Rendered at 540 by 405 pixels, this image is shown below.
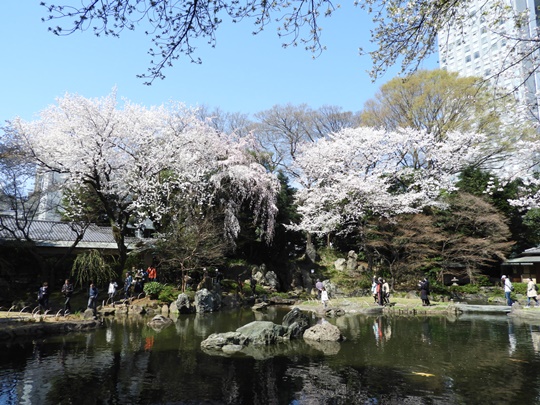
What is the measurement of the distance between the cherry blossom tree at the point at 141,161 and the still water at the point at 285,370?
8.90m

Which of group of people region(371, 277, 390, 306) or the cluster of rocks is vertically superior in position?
group of people region(371, 277, 390, 306)

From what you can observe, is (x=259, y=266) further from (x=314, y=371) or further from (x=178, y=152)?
(x=314, y=371)

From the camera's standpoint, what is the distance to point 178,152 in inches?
814

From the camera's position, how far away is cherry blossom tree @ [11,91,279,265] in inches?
712

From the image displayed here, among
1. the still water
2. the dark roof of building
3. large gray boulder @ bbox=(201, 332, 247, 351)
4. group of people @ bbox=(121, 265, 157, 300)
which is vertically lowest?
the still water

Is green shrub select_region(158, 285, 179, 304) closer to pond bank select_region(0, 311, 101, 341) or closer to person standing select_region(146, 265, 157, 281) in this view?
person standing select_region(146, 265, 157, 281)

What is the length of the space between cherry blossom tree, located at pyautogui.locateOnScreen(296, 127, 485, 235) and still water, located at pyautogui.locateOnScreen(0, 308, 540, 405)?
12.3 m

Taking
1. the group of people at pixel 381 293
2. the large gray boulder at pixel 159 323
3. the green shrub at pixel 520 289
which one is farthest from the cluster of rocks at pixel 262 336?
the green shrub at pixel 520 289

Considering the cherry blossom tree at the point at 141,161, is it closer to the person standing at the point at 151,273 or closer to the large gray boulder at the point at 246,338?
the person standing at the point at 151,273

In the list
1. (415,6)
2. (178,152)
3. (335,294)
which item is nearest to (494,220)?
(335,294)

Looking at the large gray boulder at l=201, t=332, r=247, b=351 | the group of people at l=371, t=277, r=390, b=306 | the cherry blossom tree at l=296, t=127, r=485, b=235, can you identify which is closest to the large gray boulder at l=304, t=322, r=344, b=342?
the large gray boulder at l=201, t=332, r=247, b=351

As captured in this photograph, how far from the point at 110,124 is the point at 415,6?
16.5 m

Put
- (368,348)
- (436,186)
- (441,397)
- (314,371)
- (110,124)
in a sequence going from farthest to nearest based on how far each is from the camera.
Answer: (436,186) < (110,124) < (368,348) < (314,371) < (441,397)

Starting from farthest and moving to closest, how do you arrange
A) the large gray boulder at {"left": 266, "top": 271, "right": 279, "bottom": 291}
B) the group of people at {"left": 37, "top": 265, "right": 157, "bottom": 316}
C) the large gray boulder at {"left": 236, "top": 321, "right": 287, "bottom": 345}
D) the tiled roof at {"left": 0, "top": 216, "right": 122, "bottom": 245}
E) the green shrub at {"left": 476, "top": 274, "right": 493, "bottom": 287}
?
the green shrub at {"left": 476, "top": 274, "right": 493, "bottom": 287}, the large gray boulder at {"left": 266, "top": 271, "right": 279, "bottom": 291}, the tiled roof at {"left": 0, "top": 216, "right": 122, "bottom": 245}, the group of people at {"left": 37, "top": 265, "right": 157, "bottom": 316}, the large gray boulder at {"left": 236, "top": 321, "right": 287, "bottom": 345}
